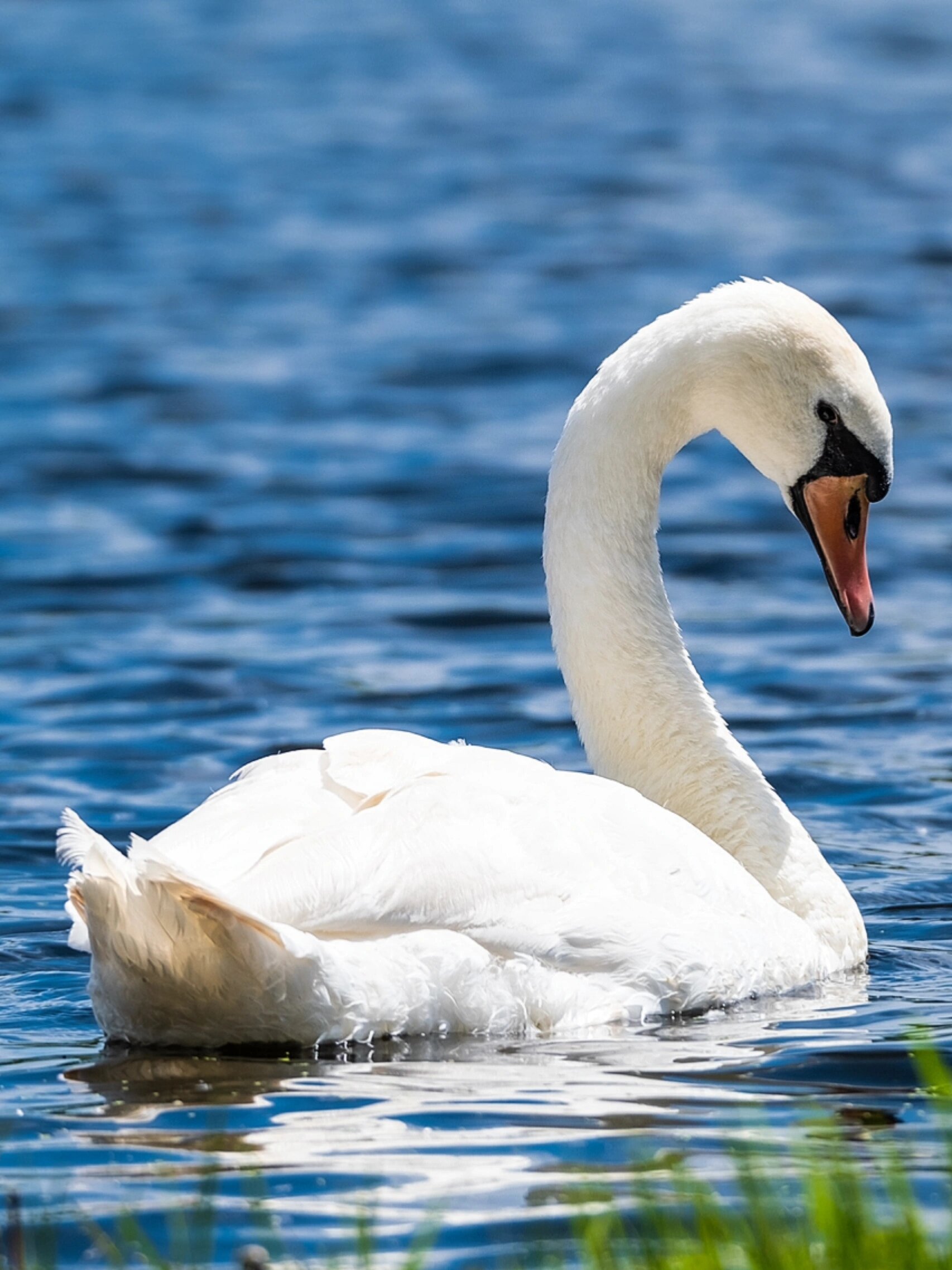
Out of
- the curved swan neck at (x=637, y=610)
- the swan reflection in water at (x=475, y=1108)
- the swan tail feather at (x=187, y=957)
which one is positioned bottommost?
the swan reflection in water at (x=475, y=1108)

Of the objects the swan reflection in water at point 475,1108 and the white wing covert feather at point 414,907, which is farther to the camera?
the white wing covert feather at point 414,907

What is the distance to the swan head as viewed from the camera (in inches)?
279

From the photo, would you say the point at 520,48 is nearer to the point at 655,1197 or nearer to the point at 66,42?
the point at 66,42

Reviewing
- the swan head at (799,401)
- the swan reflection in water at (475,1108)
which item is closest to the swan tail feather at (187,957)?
the swan reflection in water at (475,1108)

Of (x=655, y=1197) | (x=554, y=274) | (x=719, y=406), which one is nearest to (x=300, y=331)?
(x=554, y=274)

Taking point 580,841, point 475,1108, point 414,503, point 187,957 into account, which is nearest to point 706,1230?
point 475,1108

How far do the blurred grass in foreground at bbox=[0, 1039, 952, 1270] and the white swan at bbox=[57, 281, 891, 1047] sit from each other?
96 cm

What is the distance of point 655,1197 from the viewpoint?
4496 mm

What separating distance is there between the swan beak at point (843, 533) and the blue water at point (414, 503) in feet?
3.39

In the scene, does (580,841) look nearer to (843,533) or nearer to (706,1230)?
(843,533)

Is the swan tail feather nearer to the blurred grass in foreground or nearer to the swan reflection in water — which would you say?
the swan reflection in water

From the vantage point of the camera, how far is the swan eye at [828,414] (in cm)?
715

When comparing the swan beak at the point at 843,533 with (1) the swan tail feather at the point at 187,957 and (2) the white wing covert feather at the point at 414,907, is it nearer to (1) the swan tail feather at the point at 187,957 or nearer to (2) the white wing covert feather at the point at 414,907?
(2) the white wing covert feather at the point at 414,907

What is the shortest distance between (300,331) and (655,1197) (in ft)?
50.4
